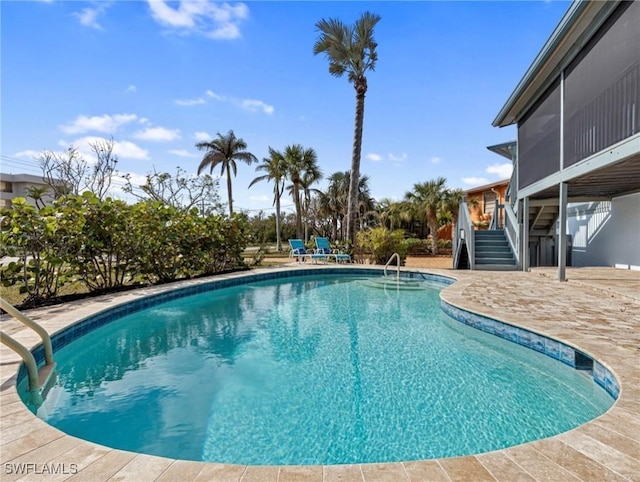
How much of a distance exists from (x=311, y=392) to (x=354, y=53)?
51.4 feet

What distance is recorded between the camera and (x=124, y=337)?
623cm

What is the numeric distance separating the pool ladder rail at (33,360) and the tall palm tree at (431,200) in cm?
2193

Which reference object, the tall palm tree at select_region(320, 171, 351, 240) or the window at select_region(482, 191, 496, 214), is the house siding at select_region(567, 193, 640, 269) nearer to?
the window at select_region(482, 191, 496, 214)

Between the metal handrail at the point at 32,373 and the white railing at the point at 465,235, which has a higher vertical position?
the white railing at the point at 465,235

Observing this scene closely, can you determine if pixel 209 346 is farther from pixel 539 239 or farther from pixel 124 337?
pixel 539 239

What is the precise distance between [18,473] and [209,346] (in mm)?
3745

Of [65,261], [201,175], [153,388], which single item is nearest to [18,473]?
[153,388]

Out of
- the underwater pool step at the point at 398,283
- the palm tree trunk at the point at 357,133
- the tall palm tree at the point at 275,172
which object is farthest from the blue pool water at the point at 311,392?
the tall palm tree at the point at 275,172

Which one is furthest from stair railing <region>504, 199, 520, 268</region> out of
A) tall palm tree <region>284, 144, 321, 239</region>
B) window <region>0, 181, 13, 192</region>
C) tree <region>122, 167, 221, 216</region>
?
window <region>0, 181, 13, 192</region>

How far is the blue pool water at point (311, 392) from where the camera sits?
10.3 feet

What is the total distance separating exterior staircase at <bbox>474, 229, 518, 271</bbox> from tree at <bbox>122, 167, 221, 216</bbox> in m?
15.9

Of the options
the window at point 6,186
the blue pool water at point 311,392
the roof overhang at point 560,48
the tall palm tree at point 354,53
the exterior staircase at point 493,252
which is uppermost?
the tall palm tree at point 354,53

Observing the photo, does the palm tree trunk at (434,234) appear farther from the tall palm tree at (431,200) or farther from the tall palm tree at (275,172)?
the tall palm tree at (275,172)

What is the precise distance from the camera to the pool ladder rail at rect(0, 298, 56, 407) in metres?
3.36
